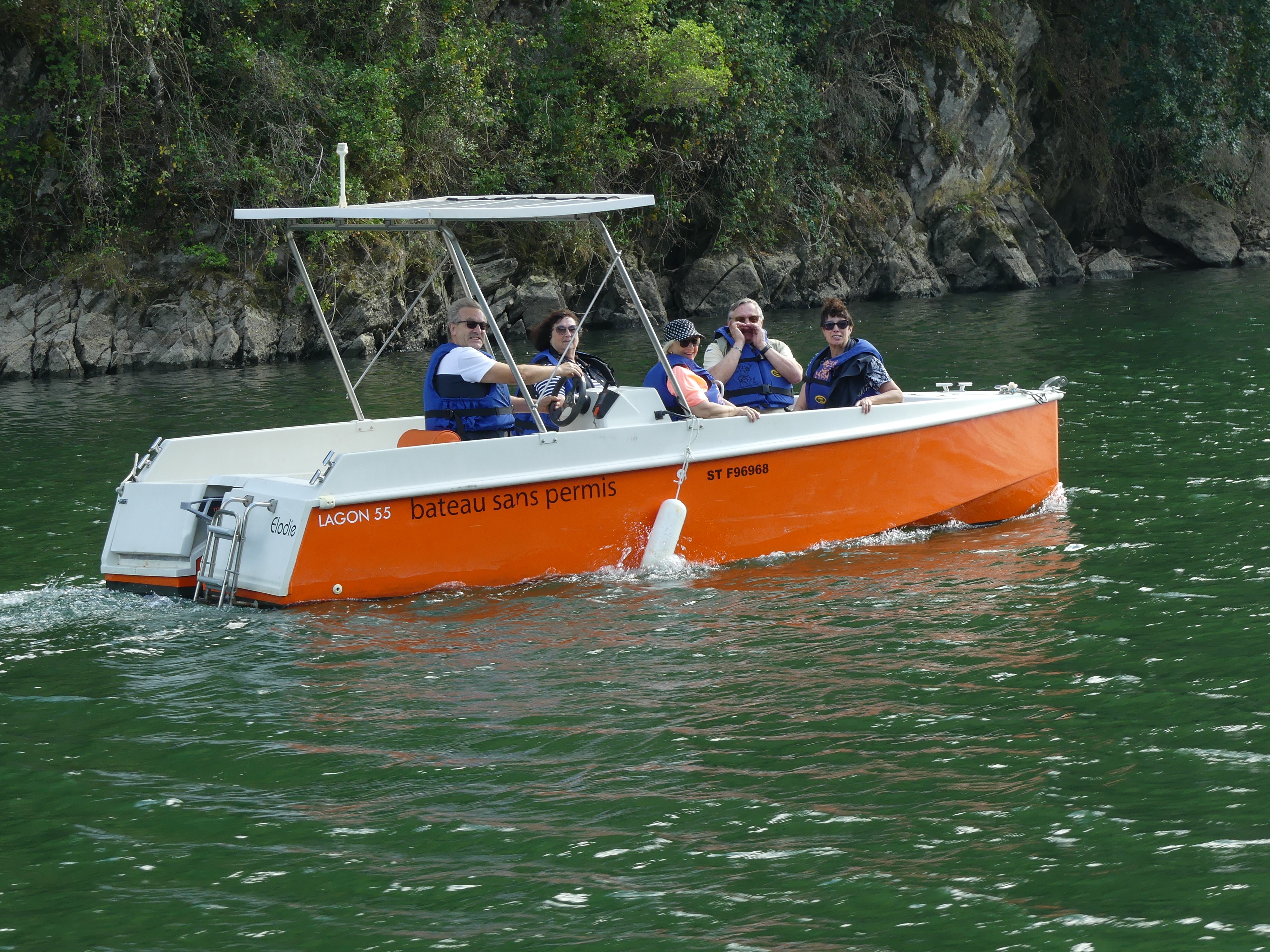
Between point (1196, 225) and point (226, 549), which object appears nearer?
point (226, 549)

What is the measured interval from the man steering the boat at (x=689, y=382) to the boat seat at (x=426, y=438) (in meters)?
1.20

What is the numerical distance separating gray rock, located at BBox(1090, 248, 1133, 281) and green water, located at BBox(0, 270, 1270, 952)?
86.6ft

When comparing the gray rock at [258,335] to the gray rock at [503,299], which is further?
the gray rock at [503,299]

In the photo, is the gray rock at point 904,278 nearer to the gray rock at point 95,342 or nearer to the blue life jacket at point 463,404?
the gray rock at point 95,342

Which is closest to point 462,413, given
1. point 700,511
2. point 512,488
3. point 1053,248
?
point 512,488

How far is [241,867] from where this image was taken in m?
4.59

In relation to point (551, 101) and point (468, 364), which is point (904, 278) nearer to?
point (551, 101)

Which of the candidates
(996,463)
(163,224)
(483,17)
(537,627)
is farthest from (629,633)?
(483,17)

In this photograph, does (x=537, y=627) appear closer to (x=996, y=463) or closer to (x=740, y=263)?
(x=996, y=463)

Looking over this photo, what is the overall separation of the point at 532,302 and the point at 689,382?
1763 centimetres

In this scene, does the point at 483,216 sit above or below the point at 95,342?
above

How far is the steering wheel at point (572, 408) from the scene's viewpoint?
8.52m

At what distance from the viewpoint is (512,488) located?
764 centimetres

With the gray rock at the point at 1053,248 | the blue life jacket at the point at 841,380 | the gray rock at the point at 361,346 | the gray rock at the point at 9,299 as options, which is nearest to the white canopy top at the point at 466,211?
the blue life jacket at the point at 841,380
